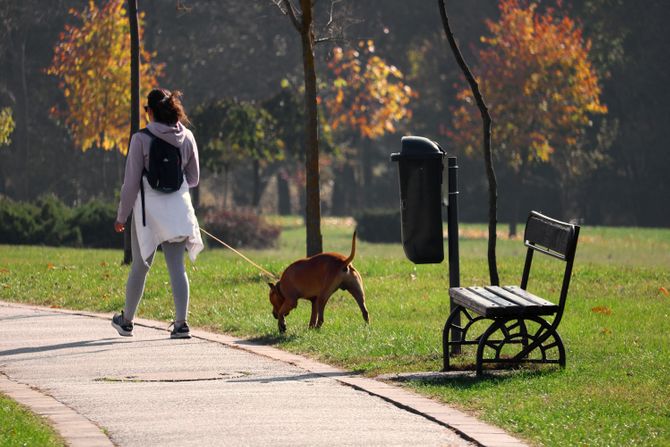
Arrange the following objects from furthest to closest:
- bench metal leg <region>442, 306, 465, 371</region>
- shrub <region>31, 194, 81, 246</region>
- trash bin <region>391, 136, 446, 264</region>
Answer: shrub <region>31, 194, 81, 246</region>
trash bin <region>391, 136, 446, 264</region>
bench metal leg <region>442, 306, 465, 371</region>

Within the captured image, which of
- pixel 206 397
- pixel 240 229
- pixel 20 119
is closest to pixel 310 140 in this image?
pixel 206 397

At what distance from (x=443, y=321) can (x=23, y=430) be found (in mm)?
6693

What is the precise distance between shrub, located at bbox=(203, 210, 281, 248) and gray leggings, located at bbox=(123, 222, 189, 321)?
73.5 ft

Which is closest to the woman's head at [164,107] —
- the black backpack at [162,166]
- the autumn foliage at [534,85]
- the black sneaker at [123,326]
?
the black backpack at [162,166]

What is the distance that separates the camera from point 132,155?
11.8 m

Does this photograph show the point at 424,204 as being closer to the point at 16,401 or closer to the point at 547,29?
the point at 16,401

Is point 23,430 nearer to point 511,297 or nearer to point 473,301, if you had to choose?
point 473,301

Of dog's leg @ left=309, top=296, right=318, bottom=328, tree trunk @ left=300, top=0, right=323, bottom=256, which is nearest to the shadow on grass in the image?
dog's leg @ left=309, top=296, right=318, bottom=328

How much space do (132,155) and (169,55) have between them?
155 feet

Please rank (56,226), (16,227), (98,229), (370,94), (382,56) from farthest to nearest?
1. (382,56)
2. (370,94)
3. (98,229)
4. (56,226)
5. (16,227)

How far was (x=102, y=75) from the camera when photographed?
140 feet

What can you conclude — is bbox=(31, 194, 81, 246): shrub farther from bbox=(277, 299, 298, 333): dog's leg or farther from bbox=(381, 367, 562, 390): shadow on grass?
bbox=(381, 367, 562, 390): shadow on grass

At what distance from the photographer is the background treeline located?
5391cm

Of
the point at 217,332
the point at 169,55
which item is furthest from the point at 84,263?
the point at 169,55
